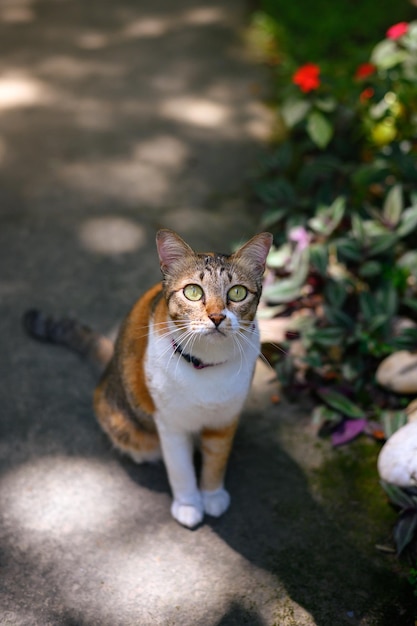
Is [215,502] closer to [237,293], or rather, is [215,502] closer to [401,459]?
[401,459]

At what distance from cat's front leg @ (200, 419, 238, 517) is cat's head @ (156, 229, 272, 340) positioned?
493 mm

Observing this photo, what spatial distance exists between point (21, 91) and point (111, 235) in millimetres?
1957

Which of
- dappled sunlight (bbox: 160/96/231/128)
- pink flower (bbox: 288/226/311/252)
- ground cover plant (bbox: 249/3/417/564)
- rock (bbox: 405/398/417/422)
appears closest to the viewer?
rock (bbox: 405/398/417/422)

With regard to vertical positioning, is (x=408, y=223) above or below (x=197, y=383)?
below

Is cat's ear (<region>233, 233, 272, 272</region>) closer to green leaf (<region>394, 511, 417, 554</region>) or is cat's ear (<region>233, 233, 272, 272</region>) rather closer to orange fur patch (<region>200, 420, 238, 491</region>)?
orange fur patch (<region>200, 420, 238, 491</region>)

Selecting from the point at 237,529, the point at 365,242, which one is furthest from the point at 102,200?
the point at 237,529

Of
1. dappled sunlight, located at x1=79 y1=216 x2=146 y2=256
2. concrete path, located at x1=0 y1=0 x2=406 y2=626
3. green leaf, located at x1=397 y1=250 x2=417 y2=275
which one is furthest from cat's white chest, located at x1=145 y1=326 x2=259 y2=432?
dappled sunlight, located at x1=79 y1=216 x2=146 y2=256

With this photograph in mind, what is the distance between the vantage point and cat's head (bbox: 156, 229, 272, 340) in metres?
2.29

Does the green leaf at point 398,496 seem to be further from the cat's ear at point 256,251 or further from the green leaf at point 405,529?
the cat's ear at point 256,251

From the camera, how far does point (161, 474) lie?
3.00 m

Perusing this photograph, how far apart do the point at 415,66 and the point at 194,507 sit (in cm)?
267

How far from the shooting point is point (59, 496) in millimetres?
2865

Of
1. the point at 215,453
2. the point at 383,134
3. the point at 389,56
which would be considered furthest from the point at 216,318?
the point at 383,134

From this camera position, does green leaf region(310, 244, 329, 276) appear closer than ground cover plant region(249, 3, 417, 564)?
No
